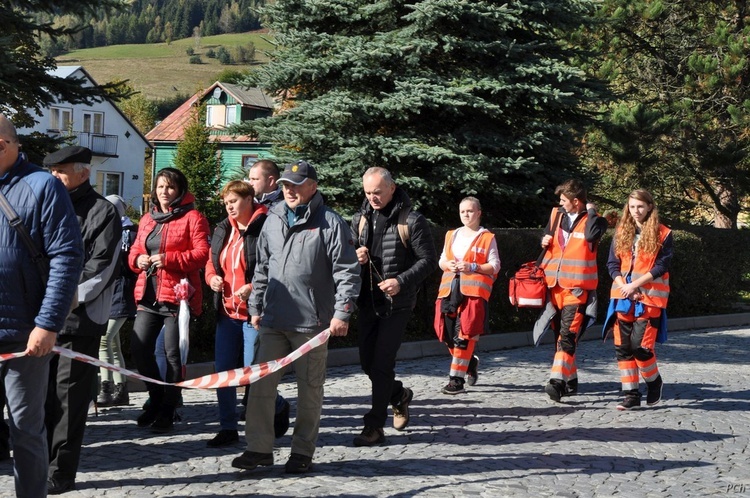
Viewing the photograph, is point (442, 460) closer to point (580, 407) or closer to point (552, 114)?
point (580, 407)

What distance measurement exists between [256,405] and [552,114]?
11453mm

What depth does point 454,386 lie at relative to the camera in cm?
948

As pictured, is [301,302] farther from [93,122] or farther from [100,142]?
[93,122]

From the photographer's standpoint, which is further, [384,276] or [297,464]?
[384,276]

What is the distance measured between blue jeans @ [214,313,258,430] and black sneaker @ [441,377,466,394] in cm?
261

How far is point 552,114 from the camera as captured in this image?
16.8 m

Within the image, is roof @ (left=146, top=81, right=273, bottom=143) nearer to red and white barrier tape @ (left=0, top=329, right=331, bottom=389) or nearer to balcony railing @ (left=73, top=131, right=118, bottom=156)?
balcony railing @ (left=73, top=131, right=118, bottom=156)

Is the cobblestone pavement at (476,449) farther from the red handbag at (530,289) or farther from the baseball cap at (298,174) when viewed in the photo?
the baseball cap at (298,174)

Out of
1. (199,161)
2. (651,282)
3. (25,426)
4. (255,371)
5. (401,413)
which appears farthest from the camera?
(199,161)

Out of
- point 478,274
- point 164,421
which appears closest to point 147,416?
point 164,421

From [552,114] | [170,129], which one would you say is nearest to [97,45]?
[170,129]

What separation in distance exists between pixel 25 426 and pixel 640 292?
567 centimetres

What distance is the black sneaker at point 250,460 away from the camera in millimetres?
6270

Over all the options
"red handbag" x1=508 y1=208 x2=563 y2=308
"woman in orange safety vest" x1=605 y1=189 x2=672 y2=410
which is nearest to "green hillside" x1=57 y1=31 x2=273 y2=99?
"red handbag" x1=508 y1=208 x2=563 y2=308
